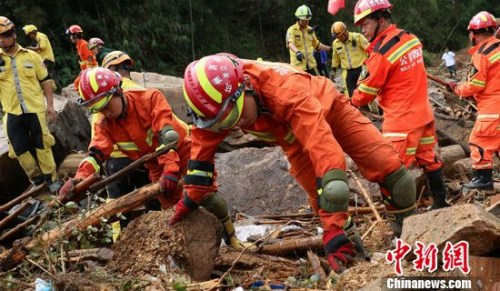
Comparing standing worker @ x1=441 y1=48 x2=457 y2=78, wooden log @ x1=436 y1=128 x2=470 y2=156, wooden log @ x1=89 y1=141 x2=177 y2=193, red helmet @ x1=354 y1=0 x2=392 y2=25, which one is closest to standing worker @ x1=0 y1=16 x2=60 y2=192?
wooden log @ x1=89 y1=141 x2=177 y2=193

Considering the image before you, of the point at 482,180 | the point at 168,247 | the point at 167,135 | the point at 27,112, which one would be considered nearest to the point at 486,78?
the point at 482,180

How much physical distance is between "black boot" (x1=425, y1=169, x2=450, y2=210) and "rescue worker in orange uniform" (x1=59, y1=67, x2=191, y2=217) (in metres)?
2.24

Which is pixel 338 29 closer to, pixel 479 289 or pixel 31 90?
pixel 31 90

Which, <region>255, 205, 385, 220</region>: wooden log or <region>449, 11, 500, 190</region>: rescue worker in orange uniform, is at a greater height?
<region>449, 11, 500, 190</region>: rescue worker in orange uniform

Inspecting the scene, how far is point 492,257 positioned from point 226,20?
64.2ft

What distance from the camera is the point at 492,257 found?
297cm

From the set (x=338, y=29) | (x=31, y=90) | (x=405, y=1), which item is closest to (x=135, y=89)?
(x=31, y=90)

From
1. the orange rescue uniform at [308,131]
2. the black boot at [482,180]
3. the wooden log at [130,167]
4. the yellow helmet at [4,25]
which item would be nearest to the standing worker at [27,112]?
the yellow helmet at [4,25]

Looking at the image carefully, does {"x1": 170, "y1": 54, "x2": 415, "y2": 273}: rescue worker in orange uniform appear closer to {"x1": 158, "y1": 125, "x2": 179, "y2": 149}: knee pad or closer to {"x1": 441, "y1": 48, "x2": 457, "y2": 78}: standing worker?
{"x1": 158, "y1": 125, "x2": 179, "y2": 149}: knee pad

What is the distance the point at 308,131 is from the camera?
3.42m

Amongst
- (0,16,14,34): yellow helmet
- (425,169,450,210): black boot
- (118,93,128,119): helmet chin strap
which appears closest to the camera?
(118,93,128,119): helmet chin strap

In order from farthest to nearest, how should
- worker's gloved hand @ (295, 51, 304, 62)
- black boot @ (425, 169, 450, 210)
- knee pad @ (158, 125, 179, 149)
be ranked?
worker's gloved hand @ (295, 51, 304, 62) < black boot @ (425, 169, 450, 210) < knee pad @ (158, 125, 179, 149)

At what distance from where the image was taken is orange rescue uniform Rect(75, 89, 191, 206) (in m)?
5.03

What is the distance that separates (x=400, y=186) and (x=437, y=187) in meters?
1.54
